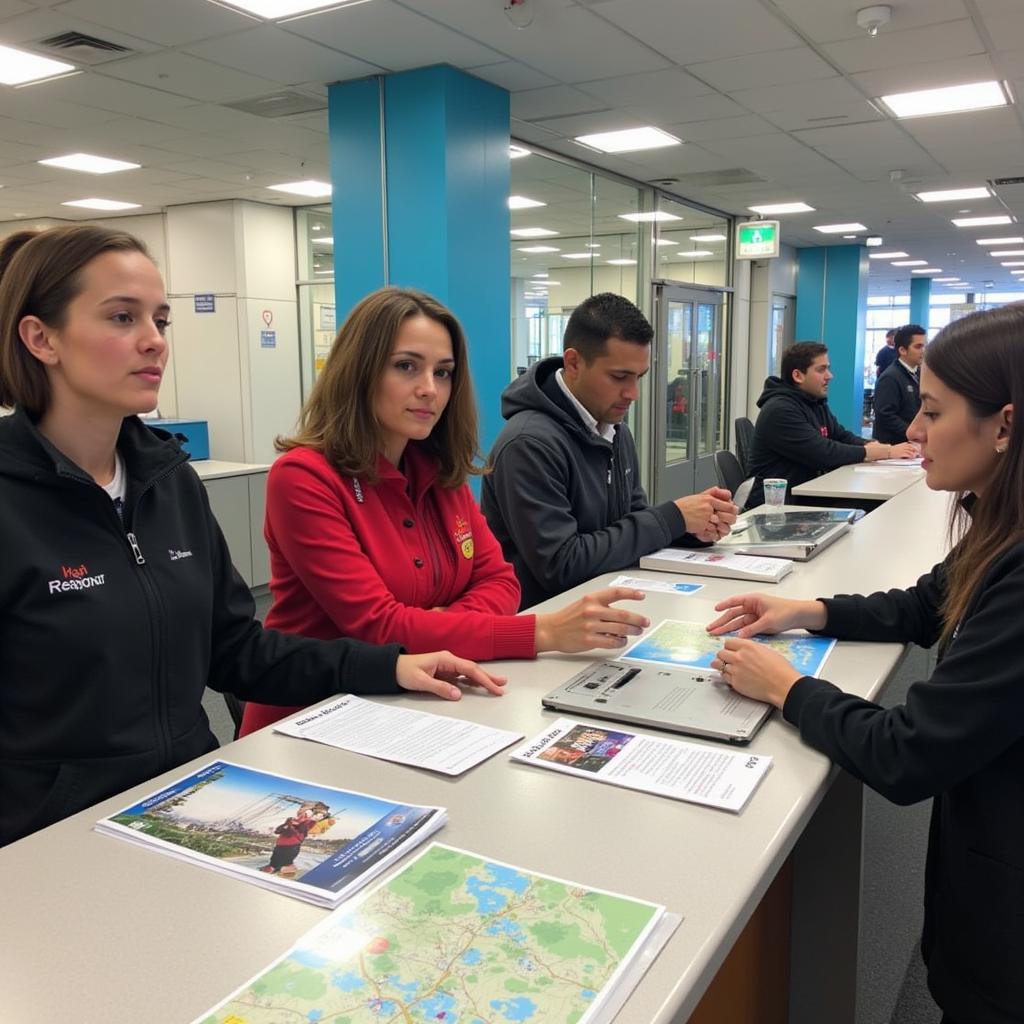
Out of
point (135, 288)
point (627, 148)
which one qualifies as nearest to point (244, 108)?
point (627, 148)

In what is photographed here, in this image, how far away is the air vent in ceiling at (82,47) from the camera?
3930 mm

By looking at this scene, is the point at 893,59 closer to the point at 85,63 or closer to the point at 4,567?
the point at 85,63

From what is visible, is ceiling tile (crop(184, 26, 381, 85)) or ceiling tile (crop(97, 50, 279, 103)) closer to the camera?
ceiling tile (crop(184, 26, 381, 85))

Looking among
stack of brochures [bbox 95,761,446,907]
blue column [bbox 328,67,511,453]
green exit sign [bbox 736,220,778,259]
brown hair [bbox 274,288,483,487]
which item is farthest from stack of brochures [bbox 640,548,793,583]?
green exit sign [bbox 736,220,778,259]

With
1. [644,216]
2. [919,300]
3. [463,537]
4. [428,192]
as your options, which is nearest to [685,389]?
[644,216]

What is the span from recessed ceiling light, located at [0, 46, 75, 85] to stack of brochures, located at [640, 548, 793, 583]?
379cm

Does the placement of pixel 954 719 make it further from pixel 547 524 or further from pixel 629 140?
pixel 629 140

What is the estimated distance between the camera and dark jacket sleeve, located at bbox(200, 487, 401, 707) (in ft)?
5.17

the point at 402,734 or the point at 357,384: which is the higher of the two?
the point at 357,384

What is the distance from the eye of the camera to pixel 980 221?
991 cm

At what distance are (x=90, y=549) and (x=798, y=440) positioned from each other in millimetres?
4131

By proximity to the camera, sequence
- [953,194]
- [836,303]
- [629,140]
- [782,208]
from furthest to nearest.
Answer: [836,303] → [782,208] → [953,194] → [629,140]

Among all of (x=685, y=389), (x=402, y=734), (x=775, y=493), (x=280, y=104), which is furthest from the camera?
(x=685, y=389)

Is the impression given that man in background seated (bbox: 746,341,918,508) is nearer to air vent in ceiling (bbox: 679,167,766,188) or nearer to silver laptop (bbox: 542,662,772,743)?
air vent in ceiling (bbox: 679,167,766,188)
